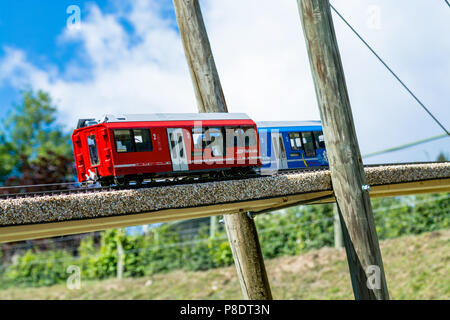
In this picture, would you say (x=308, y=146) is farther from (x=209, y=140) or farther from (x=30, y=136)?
(x=30, y=136)

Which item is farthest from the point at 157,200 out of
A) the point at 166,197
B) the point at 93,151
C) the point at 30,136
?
the point at 30,136

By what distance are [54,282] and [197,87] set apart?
1114cm

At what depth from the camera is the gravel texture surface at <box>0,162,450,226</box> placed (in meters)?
2.88

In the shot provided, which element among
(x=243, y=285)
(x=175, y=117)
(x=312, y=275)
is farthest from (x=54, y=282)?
(x=175, y=117)

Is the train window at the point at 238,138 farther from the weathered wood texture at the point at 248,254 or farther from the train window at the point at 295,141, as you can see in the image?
the train window at the point at 295,141

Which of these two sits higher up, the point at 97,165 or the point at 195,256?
the point at 97,165

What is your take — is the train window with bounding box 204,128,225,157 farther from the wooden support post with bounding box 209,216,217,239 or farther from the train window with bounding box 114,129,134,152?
the wooden support post with bounding box 209,216,217,239

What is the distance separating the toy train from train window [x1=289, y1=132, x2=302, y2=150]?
130cm

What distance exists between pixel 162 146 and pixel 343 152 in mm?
1422

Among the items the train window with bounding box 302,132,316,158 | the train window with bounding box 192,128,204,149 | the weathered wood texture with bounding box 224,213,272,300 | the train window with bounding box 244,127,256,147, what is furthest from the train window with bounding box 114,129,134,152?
the train window with bounding box 302,132,316,158

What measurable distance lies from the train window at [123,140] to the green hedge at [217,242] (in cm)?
950
